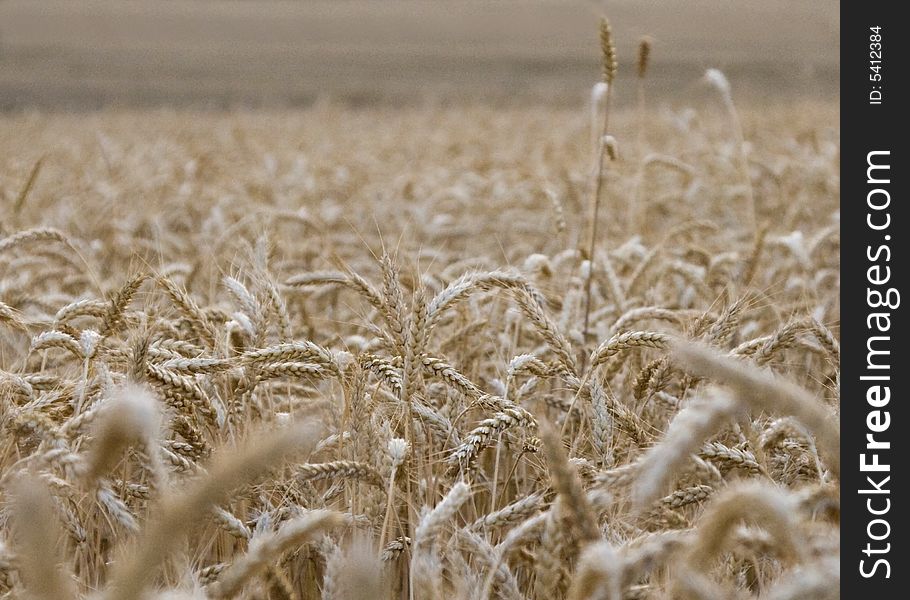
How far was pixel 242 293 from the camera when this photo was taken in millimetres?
2006

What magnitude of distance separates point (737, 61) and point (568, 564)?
38.7 m

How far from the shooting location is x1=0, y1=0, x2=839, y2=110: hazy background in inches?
1086

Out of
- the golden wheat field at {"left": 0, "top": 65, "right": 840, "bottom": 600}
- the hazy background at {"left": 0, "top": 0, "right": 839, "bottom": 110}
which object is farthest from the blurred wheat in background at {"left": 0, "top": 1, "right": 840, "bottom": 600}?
the hazy background at {"left": 0, "top": 0, "right": 839, "bottom": 110}

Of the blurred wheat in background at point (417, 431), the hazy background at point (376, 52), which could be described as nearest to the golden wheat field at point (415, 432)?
the blurred wheat in background at point (417, 431)

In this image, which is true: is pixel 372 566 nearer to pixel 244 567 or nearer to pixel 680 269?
pixel 244 567

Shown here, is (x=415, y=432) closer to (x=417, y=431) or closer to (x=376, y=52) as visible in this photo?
(x=417, y=431)

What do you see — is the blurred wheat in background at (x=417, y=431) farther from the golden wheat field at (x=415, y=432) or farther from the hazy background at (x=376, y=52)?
the hazy background at (x=376, y=52)
